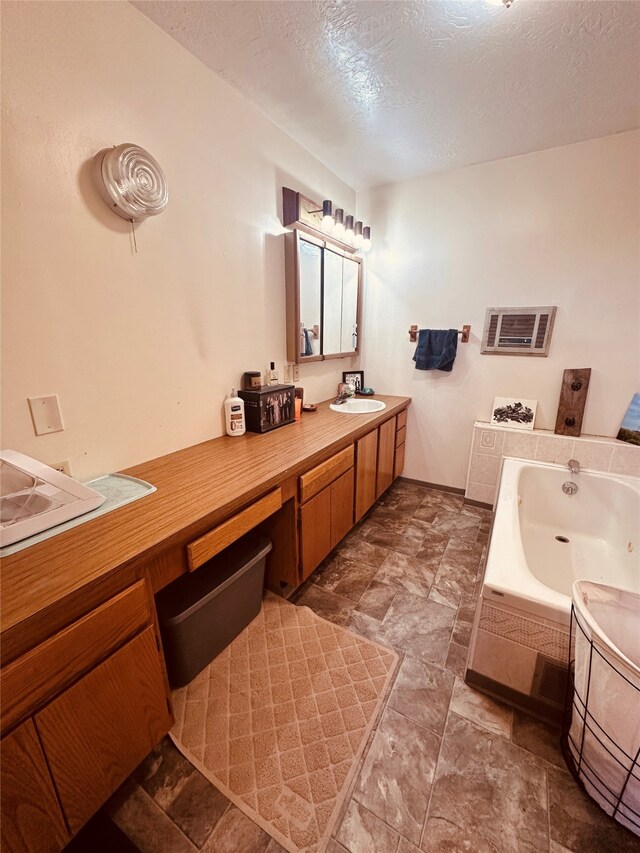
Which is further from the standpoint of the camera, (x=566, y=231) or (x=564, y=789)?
(x=566, y=231)

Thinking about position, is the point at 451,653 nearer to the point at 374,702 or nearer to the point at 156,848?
the point at 374,702

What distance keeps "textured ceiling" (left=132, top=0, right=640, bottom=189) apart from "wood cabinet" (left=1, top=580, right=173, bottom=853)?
2057 mm

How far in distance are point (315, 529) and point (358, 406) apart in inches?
45.0

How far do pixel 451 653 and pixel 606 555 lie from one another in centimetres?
124

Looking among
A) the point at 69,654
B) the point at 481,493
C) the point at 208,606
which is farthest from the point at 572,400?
the point at 69,654

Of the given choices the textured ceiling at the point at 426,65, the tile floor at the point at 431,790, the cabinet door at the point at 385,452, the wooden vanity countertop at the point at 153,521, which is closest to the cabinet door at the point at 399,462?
the cabinet door at the point at 385,452

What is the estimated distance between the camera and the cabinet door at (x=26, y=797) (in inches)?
26.7

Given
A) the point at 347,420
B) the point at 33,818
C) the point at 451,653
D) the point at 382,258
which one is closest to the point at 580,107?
the point at 382,258

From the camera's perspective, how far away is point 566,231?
2.16m

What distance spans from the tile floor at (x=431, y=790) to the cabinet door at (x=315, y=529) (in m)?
0.37

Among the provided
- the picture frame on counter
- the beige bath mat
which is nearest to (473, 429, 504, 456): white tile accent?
the picture frame on counter

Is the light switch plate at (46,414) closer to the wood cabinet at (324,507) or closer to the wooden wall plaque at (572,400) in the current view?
the wood cabinet at (324,507)

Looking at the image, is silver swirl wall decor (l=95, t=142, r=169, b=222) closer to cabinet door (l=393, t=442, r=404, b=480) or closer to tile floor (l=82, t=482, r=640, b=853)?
tile floor (l=82, t=482, r=640, b=853)

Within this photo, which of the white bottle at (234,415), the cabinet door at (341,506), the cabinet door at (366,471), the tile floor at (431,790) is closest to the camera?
the tile floor at (431,790)
